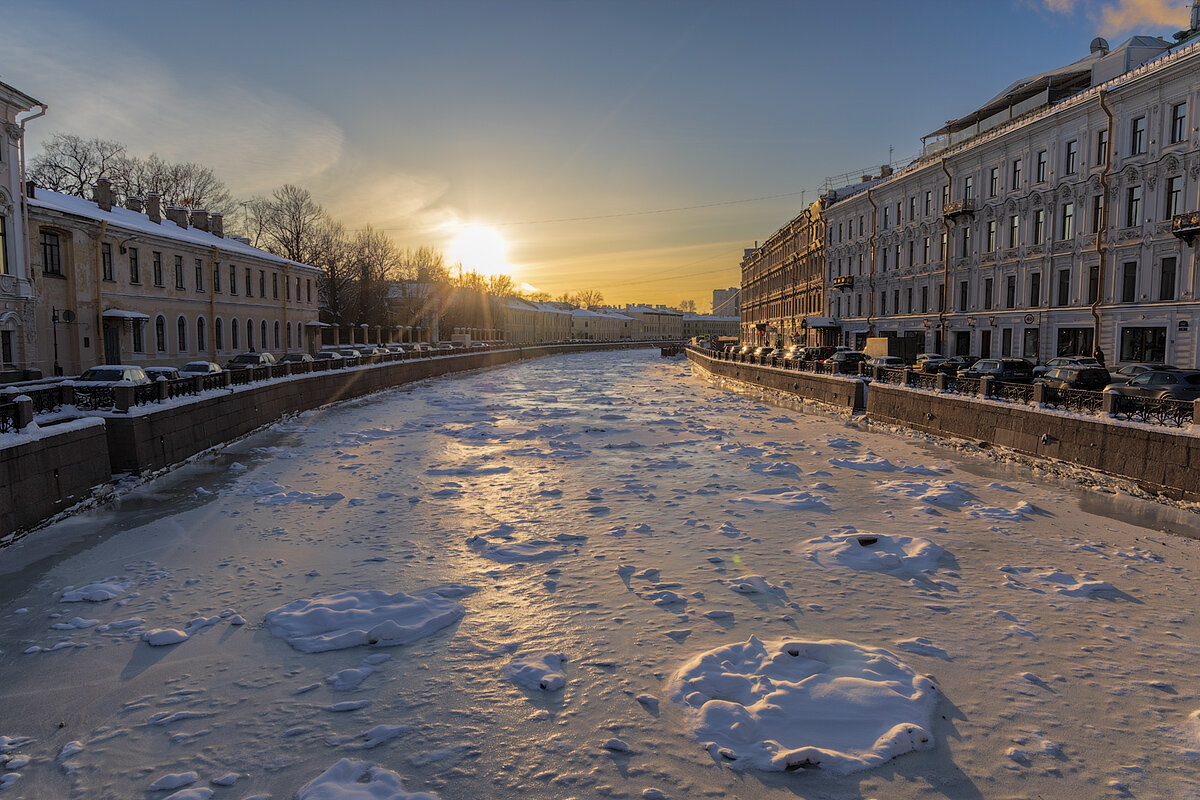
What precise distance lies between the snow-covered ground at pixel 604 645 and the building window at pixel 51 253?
62.1ft

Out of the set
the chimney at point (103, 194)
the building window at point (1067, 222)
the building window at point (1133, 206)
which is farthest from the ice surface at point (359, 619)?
the chimney at point (103, 194)

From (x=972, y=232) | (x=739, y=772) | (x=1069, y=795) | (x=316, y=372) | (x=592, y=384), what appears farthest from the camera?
(x=592, y=384)

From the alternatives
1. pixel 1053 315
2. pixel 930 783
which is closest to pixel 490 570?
pixel 930 783

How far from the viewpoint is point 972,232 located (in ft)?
110

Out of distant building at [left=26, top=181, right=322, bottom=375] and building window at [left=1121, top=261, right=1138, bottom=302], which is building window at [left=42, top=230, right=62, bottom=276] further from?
building window at [left=1121, top=261, right=1138, bottom=302]

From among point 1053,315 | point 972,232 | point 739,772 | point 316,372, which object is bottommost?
point 739,772

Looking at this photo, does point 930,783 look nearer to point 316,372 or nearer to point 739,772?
point 739,772

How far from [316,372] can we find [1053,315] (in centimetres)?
3061

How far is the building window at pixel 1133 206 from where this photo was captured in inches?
977

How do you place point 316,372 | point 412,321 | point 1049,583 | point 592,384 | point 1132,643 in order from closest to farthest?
point 1132,643 < point 1049,583 < point 316,372 < point 592,384 < point 412,321

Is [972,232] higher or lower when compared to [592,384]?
higher

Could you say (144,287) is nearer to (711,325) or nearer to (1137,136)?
(1137,136)

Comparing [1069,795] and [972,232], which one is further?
[972,232]

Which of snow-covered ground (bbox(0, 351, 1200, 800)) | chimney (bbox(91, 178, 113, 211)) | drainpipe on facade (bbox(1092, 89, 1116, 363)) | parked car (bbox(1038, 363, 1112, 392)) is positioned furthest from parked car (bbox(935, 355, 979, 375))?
chimney (bbox(91, 178, 113, 211))
